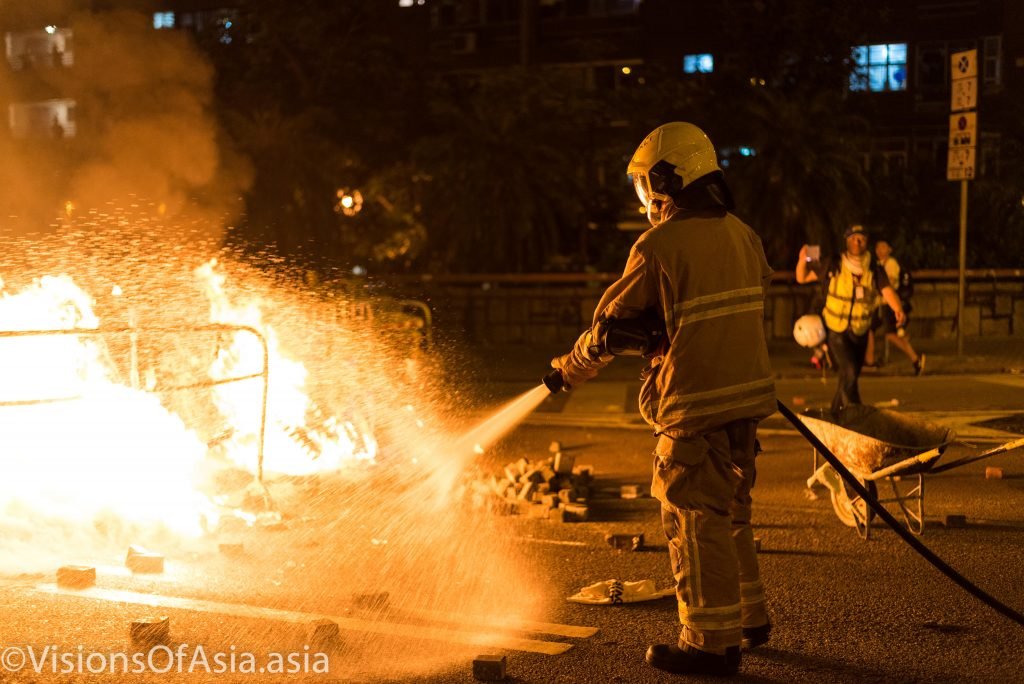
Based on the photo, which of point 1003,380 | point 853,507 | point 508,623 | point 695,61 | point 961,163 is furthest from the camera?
point 695,61

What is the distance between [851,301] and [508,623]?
5.70 metres

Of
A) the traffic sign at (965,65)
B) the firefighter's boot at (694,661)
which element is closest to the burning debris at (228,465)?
the firefighter's boot at (694,661)

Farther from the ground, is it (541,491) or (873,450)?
(873,450)

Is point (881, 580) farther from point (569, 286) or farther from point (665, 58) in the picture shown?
point (665, 58)

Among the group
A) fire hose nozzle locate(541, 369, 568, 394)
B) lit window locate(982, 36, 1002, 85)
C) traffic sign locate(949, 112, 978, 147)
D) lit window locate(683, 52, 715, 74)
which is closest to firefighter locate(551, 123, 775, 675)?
fire hose nozzle locate(541, 369, 568, 394)

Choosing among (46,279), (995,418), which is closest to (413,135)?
(995,418)

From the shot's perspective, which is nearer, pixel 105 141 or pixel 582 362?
pixel 582 362

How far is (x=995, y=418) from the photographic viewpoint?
453 inches

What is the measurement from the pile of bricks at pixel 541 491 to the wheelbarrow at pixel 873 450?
4.97 feet

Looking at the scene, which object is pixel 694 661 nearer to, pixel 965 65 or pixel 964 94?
pixel 964 94

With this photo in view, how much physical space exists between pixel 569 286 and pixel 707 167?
17263 millimetres

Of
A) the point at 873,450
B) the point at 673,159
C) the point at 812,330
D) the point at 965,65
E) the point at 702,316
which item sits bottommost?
the point at 873,450

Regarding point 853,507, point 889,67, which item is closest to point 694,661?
point 853,507

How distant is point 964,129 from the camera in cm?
1647
